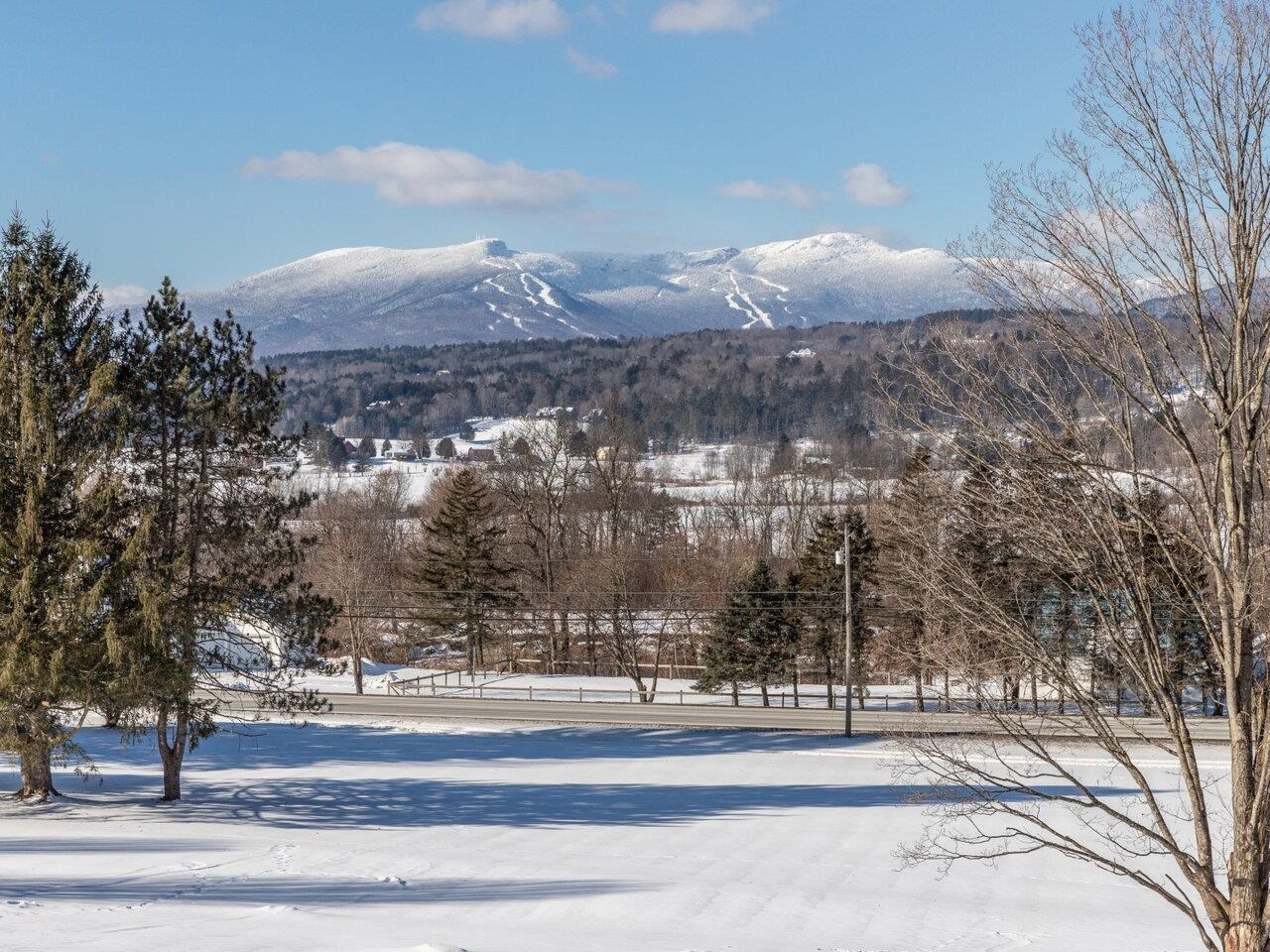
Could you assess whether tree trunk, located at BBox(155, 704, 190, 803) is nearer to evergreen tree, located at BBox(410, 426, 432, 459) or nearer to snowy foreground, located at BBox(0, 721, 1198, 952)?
snowy foreground, located at BBox(0, 721, 1198, 952)

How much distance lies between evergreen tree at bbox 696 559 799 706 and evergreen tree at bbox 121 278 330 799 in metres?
22.0

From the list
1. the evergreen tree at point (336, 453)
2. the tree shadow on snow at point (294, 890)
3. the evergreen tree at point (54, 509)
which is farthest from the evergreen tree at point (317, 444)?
the tree shadow on snow at point (294, 890)

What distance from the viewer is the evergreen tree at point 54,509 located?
17516mm

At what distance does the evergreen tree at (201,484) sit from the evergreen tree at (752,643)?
865 inches

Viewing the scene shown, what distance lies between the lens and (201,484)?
67.1 ft

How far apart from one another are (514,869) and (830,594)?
25.5m

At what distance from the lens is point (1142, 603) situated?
27.0ft

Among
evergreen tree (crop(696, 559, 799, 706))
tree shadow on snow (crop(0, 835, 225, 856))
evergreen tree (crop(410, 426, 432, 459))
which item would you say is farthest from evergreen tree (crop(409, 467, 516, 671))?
evergreen tree (crop(410, 426, 432, 459))

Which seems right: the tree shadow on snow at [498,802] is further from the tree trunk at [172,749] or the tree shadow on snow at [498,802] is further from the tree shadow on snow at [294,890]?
the tree shadow on snow at [294,890]

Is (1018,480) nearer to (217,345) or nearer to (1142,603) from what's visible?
(1142,603)

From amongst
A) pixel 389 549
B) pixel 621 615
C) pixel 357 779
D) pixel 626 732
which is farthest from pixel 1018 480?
pixel 389 549

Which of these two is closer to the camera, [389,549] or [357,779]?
[357,779]

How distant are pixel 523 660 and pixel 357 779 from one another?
25.8m

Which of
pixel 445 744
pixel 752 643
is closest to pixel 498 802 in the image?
pixel 445 744
